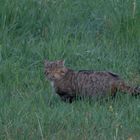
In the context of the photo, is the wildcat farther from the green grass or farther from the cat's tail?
the green grass

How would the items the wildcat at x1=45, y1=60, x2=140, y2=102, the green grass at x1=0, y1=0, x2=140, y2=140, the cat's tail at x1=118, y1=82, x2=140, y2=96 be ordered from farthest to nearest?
the wildcat at x1=45, y1=60, x2=140, y2=102 → the cat's tail at x1=118, y1=82, x2=140, y2=96 → the green grass at x1=0, y1=0, x2=140, y2=140

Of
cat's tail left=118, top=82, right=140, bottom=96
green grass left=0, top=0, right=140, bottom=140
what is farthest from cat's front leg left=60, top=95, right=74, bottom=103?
cat's tail left=118, top=82, right=140, bottom=96

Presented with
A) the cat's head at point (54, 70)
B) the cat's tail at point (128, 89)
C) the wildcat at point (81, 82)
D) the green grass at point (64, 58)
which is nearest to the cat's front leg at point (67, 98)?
the wildcat at point (81, 82)

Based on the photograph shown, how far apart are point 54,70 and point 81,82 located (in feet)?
1.13

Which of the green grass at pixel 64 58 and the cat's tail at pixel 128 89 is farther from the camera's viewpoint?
the cat's tail at pixel 128 89

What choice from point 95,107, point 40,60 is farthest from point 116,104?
point 40,60

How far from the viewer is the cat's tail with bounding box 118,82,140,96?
826 cm

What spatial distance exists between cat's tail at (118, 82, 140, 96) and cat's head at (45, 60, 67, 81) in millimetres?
671

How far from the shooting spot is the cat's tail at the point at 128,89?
8.26 meters

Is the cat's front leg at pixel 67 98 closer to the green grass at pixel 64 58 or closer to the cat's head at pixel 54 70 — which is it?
the green grass at pixel 64 58

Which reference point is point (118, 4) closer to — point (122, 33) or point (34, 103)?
point (122, 33)

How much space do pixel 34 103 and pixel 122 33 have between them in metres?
2.54

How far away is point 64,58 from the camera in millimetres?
9445

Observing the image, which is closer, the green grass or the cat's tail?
the green grass
